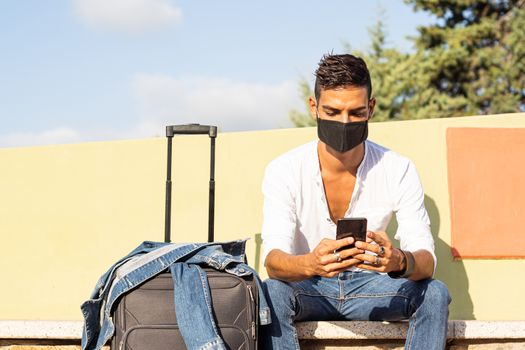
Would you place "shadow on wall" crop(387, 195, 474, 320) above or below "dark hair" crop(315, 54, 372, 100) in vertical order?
below

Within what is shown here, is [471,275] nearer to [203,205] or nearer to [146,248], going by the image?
[203,205]

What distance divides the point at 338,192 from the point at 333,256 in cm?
63

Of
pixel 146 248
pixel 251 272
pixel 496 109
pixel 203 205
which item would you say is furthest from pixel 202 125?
pixel 496 109

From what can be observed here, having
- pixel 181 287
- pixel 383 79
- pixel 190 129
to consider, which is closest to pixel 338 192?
pixel 181 287

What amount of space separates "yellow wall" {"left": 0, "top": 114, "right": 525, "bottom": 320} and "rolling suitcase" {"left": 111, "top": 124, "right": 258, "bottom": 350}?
190cm

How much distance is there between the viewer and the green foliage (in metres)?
17.0

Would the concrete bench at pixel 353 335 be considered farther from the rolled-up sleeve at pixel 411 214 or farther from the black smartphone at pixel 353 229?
the black smartphone at pixel 353 229

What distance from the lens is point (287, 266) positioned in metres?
2.84

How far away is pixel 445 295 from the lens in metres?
2.83

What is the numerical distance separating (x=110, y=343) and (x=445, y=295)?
1320 millimetres

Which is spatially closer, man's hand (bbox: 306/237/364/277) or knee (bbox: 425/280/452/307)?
man's hand (bbox: 306/237/364/277)

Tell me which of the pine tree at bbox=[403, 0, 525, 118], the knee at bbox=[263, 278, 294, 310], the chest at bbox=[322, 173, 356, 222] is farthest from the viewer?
the pine tree at bbox=[403, 0, 525, 118]

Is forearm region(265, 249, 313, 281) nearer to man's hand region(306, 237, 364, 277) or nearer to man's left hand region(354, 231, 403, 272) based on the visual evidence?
man's hand region(306, 237, 364, 277)


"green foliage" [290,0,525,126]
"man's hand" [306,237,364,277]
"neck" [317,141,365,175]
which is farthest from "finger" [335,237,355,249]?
"green foliage" [290,0,525,126]
